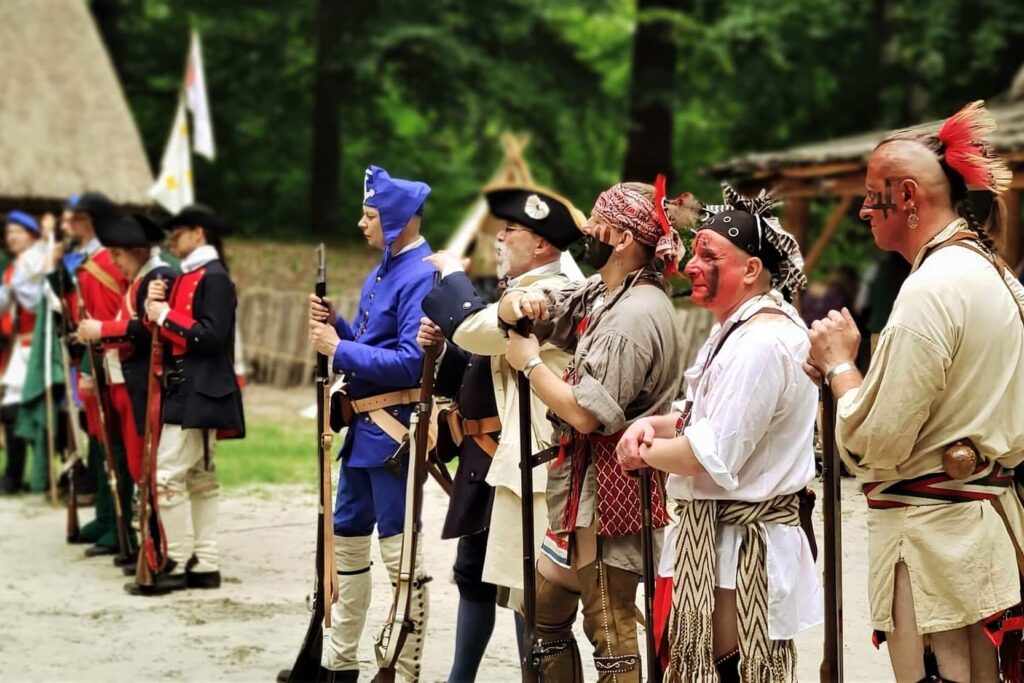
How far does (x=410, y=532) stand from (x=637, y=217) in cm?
149

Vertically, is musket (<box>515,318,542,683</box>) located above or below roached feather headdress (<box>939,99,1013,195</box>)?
below

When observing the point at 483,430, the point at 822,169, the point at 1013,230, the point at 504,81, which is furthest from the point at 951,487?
the point at 504,81

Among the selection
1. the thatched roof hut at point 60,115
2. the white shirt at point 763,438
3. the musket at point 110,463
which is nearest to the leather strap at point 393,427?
the white shirt at point 763,438

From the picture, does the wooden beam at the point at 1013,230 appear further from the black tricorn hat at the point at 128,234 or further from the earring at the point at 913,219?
the earring at the point at 913,219

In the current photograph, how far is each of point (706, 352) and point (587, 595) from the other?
92 centimetres

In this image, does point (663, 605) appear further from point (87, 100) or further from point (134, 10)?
point (134, 10)

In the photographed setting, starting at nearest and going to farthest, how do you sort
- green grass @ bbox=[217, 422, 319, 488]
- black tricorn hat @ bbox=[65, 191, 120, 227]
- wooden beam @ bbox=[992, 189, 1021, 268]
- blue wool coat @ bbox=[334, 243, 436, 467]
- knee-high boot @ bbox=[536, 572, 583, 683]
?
1. knee-high boot @ bbox=[536, 572, 583, 683]
2. blue wool coat @ bbox=[334, 243, 436, 467]
3. black tricorn hat @ bbox=[65, 191, 120, 227]
4. green grass @ bbox=[217, 422, 319, 488]
5. wooden beam @ bbox=[992, 189, 1021, 268]

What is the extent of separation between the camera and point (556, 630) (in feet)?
14.9

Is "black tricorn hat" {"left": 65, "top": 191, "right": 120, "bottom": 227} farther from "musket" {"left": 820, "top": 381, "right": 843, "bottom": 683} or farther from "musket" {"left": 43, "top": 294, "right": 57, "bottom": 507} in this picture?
→ "musket" {"left": 820, "top": 381, "right": 843, "bottom": 683}

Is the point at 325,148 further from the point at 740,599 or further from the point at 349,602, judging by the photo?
the point at 740,599

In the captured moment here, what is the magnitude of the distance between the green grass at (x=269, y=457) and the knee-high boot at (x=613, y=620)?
5.76m

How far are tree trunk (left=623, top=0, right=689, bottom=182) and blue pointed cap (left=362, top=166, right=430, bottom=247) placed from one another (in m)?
15.4

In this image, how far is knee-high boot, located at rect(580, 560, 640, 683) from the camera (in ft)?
14.1

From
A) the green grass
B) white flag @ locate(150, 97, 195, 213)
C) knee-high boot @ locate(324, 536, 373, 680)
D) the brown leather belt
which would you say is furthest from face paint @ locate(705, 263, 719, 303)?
white flag @ locate(150, 97, 195, 213)
